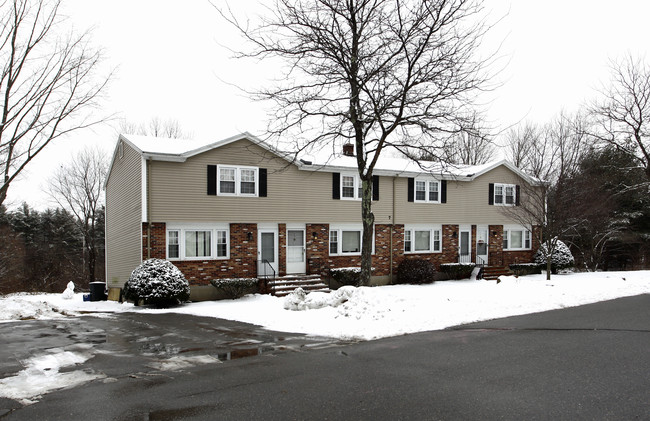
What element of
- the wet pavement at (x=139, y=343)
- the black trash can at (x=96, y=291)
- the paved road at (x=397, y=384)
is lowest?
the black trash can at (x=96, y=291)

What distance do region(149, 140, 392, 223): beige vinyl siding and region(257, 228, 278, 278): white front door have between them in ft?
2.08

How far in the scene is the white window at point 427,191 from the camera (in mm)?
24156

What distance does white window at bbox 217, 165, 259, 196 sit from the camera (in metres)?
18.9

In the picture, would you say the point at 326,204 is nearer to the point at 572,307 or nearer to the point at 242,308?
the point at 242,308

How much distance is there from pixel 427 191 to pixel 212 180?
1129 centimetres

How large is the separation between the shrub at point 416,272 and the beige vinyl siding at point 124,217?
1195 centimetres

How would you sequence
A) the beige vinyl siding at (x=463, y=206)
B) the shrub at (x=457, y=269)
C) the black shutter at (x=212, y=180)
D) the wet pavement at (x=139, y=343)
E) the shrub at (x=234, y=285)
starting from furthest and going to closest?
the shrub at (x=457, y=269), the beige vinyl siding at (x=463, y=206), the black shutter at (x=212, y=180), the shrub at (x=234, y=285), the wet pavement at (x=139, y=343)

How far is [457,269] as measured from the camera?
80.1 ft

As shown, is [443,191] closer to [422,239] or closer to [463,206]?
[463,206]

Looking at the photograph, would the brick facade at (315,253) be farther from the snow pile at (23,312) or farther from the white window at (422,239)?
the snow pile at (23,312)

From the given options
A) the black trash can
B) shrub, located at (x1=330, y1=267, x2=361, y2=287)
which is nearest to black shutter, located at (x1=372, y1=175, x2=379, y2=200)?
shrub, located at (x1=330, y1=267, x2=361, y2=287)

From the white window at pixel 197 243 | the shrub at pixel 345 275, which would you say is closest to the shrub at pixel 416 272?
the shrub at pixel 345 275

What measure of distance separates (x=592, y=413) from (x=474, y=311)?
24.3 feet

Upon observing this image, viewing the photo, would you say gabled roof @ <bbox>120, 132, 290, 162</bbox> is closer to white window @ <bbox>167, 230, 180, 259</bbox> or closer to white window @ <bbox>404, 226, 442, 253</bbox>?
white window @ <bbox>167, 230, 180, 259</bbox>
